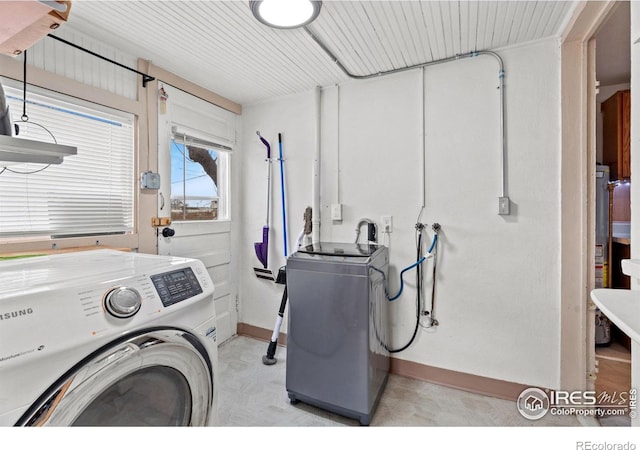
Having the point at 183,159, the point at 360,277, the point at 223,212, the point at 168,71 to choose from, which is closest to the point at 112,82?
the point at 168,71

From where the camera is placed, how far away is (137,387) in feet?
2.92

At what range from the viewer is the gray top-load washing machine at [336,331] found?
1.61 m

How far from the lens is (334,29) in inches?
64.5

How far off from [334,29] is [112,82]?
1399 mm

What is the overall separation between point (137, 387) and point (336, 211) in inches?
66.3

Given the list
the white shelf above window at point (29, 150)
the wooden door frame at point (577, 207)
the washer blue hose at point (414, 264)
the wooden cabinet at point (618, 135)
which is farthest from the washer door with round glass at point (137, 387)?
the wooden cabinet at point (618, 135)

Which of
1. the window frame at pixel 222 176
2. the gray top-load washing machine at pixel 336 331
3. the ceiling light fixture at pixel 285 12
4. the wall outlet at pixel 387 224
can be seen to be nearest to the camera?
the ceiling light fixture at pixel 285 12

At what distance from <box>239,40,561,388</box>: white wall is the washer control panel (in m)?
1.37

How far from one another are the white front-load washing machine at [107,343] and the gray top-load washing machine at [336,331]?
0.69 meters

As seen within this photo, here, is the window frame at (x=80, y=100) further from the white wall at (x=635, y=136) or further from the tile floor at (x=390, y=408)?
the white wall at (x=635, y=136)

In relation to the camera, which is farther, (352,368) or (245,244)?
(245,244)

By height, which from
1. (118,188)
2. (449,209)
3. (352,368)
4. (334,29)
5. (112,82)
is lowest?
(352,368)

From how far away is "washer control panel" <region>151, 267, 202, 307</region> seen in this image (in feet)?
3.26

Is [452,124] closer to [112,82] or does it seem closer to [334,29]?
[334,29]
